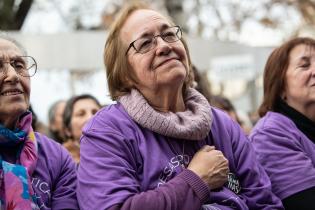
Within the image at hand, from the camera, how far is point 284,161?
2881mm

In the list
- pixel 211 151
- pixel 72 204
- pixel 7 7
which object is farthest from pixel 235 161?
pixel 7 7

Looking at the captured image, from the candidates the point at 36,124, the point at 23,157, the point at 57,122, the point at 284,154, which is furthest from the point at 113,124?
the point at 57,122

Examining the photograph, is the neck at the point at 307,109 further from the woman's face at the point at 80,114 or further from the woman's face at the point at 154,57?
the woman's face at the point at 80,114

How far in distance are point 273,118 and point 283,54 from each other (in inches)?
17.0

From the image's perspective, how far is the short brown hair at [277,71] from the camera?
328cm

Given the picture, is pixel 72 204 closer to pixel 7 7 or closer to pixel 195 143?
pixel 195 143

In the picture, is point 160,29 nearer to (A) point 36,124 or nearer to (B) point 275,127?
(B) point 275,127

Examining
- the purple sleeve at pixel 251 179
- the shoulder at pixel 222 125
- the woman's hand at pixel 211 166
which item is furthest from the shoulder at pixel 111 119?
the purple sleeve at pixel 251 179

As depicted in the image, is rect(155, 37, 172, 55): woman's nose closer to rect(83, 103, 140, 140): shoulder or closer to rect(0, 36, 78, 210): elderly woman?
rect(83, 103, 140, 140): shoulder

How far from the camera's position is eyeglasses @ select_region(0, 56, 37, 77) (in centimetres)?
245

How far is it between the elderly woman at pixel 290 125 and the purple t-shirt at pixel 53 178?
1075mm

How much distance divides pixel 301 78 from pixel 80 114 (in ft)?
8.51

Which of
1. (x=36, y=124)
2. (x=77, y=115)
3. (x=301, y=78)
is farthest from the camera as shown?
(x=77, y=115)

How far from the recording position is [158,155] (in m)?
2.35
